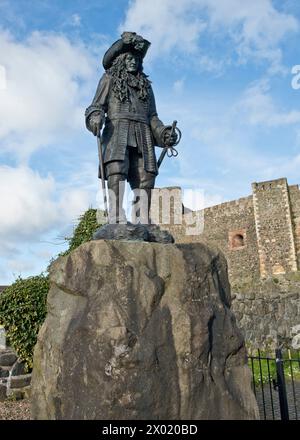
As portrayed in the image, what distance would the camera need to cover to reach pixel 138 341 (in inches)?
133

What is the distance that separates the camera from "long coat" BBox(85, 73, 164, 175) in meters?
4.64

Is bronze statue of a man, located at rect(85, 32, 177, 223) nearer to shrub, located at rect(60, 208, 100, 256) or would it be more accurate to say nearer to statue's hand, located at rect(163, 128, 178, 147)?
statue's hand, located at rect(163, 128, 178, 147)

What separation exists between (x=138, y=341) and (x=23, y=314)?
5257 mm

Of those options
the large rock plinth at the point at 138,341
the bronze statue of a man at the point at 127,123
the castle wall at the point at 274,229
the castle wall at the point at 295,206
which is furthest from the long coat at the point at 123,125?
the castle wall at the point at 295,206

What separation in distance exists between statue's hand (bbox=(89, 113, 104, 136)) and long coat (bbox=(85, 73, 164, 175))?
63 mm

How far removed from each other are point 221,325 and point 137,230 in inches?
48.6

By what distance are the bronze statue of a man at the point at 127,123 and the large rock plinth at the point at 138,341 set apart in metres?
1.03

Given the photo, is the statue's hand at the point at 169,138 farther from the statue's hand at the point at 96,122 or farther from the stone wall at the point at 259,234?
the stone wall at the point at 259,234

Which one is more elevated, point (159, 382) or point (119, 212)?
point (119, 212)

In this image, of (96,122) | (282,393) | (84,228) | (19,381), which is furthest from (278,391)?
(84,228)

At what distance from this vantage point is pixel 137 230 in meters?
4.22

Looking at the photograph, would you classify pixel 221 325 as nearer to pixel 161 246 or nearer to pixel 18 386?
pixel 161 246

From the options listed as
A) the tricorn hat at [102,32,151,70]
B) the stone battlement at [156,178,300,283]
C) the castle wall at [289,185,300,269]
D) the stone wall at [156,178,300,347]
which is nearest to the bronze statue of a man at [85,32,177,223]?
the tricorn hat at [102,32,151,70]
